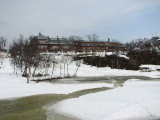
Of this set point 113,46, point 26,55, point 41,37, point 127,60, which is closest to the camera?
point 26,55

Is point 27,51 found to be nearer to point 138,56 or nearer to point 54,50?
point 138,56

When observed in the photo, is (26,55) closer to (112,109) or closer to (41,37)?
(112,109)

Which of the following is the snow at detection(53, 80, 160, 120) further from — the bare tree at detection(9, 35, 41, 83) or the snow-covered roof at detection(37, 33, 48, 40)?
the snow-covered roof at detection(37, 33, 48, 40)

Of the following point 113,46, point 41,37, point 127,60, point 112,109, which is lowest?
point 112,109

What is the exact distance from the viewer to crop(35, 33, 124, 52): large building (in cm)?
10058

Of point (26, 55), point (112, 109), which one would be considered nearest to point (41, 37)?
point (26, 55)

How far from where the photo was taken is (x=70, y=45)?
98.7 meters

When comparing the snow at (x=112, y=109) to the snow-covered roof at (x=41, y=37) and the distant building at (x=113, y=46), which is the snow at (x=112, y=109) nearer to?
the snow-covered roof at (x=41, y=37)

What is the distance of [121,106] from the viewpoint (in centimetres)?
1653

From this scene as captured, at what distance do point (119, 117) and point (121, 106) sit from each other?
2438 mm

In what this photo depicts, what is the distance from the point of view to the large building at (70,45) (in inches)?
3960

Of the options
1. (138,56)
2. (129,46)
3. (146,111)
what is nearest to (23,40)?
(146,111)

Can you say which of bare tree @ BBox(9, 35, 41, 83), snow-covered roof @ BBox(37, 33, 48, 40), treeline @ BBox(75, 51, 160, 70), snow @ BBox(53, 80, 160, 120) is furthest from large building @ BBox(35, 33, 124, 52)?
snow @ BBox(53, 80, 160, 120)

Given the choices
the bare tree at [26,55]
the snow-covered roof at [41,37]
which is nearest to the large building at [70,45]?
the snow-covered roof at [41,37]
